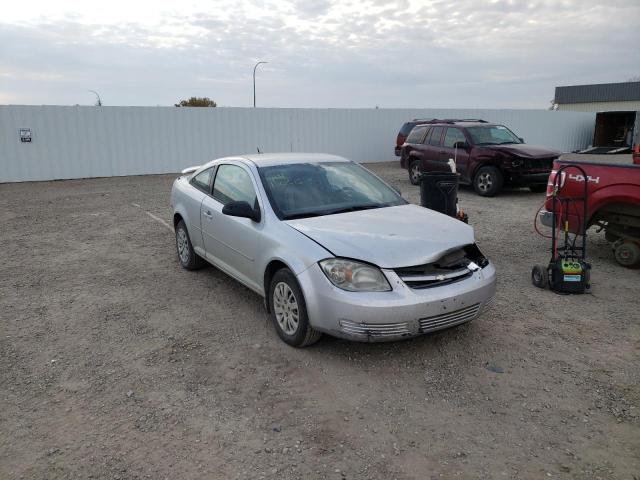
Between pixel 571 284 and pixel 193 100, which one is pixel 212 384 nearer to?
pixel 571 284

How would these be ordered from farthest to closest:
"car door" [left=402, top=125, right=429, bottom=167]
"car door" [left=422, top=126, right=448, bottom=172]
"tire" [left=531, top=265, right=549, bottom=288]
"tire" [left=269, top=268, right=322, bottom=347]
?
"car door" [left=402, top=125, right=429, bottom=167]
"car door" [left=422, top=126, right=448, bottom=172]
"tire" [left=531, top=265, right=549, bottom=288]
"tire" [left=269, top=268, right=322, bottom=347]

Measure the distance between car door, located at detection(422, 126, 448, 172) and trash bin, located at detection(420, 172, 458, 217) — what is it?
641 centimetres

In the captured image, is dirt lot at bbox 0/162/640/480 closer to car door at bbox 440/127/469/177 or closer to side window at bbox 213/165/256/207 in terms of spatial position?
side window at bbox 213/165/256/207

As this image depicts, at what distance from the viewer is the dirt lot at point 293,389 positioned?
2.84 metres

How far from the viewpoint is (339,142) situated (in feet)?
70.5

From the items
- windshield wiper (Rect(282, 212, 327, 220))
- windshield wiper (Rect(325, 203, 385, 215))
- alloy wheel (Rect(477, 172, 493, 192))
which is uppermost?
windshield wiper (Rect(325, 203, 385, 215))

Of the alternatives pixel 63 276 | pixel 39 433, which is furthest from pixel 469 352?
pixel 63 276

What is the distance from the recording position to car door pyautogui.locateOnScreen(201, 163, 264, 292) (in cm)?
460

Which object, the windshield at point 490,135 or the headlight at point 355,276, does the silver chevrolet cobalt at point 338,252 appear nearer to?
the headlight at point 355,276

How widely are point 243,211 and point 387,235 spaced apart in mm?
1294

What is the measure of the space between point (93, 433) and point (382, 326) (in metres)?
1.98

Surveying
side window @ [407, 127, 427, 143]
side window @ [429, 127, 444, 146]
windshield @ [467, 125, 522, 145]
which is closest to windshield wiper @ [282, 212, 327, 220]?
windshield @ [467, 125, 522, 145]

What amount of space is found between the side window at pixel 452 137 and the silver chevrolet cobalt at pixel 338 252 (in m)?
7.93

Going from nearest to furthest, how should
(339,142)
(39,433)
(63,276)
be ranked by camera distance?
(39,433), (63,276), (339,142)
